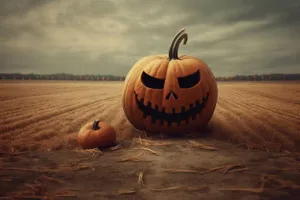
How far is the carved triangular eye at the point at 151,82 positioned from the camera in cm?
510

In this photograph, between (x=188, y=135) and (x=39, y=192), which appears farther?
(x=188, y=135)

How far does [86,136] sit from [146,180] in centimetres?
192

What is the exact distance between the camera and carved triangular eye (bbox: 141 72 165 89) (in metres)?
5.10

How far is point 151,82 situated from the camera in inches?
206

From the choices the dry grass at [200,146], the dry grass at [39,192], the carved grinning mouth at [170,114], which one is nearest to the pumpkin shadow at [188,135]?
the carved grinning mouth at [170,114]

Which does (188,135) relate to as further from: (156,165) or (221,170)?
(221,170)

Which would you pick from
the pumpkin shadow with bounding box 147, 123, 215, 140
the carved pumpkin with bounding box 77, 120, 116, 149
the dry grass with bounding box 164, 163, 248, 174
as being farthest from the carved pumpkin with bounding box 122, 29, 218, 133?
the dry grass with bounding box 164, 163, 248, 174

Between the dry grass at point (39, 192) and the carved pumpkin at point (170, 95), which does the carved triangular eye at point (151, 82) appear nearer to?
the carved pumpkin at point (170, 95)

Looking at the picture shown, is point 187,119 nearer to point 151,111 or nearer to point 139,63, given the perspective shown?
point 151,111

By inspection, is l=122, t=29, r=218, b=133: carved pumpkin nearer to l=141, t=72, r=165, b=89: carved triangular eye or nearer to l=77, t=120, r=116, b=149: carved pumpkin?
l=141, t=72, r=165, b=89: carved triangular eye

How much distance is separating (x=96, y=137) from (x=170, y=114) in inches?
62.6

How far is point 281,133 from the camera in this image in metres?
5.24

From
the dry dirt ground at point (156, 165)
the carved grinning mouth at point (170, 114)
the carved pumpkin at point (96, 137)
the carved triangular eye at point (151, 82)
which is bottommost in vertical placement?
the dry dirt ground at point (156, 165)

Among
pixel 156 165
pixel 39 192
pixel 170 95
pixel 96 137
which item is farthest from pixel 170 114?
pixel 39 192
